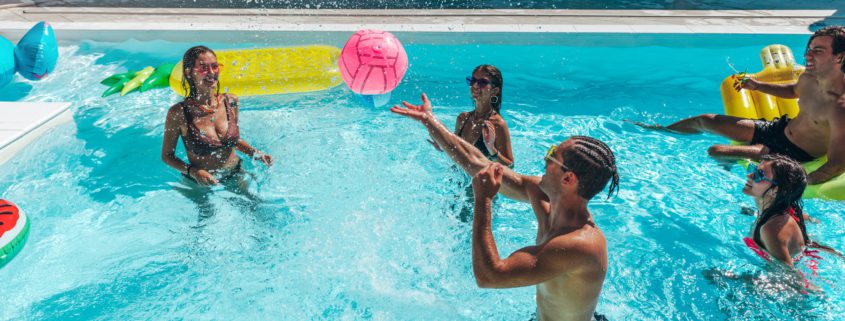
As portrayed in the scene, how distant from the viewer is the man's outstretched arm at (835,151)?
402 centimetres

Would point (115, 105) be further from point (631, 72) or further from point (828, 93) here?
point (828, 93)

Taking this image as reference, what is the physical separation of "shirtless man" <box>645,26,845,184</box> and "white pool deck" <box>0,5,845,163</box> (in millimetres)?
3018

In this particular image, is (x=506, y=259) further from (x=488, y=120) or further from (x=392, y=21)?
(x=392, y=21)

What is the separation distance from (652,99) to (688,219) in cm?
249

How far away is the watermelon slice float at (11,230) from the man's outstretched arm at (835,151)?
521 centimetres

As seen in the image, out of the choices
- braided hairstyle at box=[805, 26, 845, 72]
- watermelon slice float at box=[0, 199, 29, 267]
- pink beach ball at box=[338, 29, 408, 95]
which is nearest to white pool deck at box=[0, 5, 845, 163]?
pink beach ball at box=[338, 29, 408, 95]

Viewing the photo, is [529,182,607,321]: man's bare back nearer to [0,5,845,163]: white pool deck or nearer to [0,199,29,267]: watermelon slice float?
[0,199,29,267]: watermelon slice float

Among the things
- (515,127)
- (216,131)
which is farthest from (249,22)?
(216,131)

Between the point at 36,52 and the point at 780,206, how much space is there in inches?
269

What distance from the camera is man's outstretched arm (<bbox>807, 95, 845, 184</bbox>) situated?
13.2 ft

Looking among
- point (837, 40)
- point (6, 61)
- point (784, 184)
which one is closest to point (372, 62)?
point (784, 184)

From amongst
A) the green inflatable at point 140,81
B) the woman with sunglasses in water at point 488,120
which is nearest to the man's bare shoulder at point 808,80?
the woman with sunglasses in water at point 488,120

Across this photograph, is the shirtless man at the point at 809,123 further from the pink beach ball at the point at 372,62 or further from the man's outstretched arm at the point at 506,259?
the man's outstretched arm at the point at 506,259

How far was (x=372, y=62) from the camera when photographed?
4.41 meters
